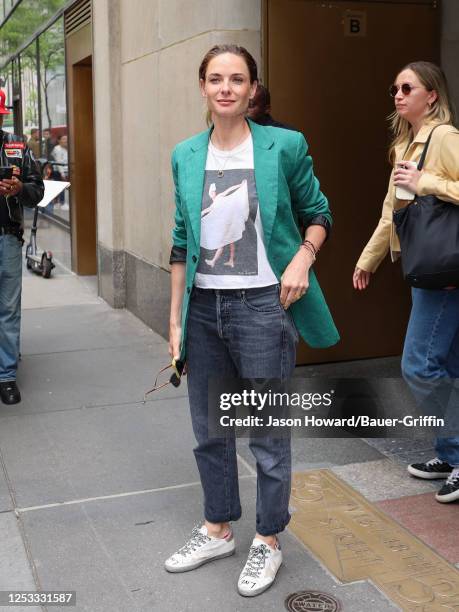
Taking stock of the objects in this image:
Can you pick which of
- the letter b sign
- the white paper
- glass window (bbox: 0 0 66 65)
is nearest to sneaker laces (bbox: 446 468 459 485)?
the letter b sign

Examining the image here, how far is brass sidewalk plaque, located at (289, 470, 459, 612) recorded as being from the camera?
336 cm

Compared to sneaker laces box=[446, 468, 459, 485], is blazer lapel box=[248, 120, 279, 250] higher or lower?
higher

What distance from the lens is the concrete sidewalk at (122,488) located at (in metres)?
3.46

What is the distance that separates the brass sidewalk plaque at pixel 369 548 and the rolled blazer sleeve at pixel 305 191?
1397 mm

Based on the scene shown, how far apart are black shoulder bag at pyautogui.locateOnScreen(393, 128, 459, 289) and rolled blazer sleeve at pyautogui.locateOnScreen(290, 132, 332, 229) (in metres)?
0.64

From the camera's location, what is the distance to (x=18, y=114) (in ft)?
57.1

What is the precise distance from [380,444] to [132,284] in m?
4.18

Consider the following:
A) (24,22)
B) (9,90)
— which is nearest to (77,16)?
(24,22)

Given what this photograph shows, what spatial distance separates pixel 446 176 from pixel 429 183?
0.35 feet

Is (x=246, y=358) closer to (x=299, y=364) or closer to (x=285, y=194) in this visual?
(x=285, y=194)

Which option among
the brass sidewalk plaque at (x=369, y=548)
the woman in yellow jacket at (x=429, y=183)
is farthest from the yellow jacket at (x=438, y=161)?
the brass sidewalk plaque at (x=369, y=548)

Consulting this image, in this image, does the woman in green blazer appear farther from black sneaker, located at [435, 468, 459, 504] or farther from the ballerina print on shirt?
black sneaker, located at [435, 468, 459, 504]

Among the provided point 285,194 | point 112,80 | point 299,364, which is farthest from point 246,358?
point 112,80

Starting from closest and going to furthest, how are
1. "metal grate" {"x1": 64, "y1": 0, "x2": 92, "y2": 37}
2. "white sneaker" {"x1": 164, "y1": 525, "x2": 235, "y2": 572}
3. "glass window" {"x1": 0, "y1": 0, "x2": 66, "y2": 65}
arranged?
"white sneaker" {"x1": 164, "y1": 525, "x2": 235, "y2": 572}
"metal grate" {"x1": 64, "y1": 0, "x2": 92, "y2": 37}
"glass window" {"x1": 0, "y1": 0, "x2": 66, "y2": 65}
